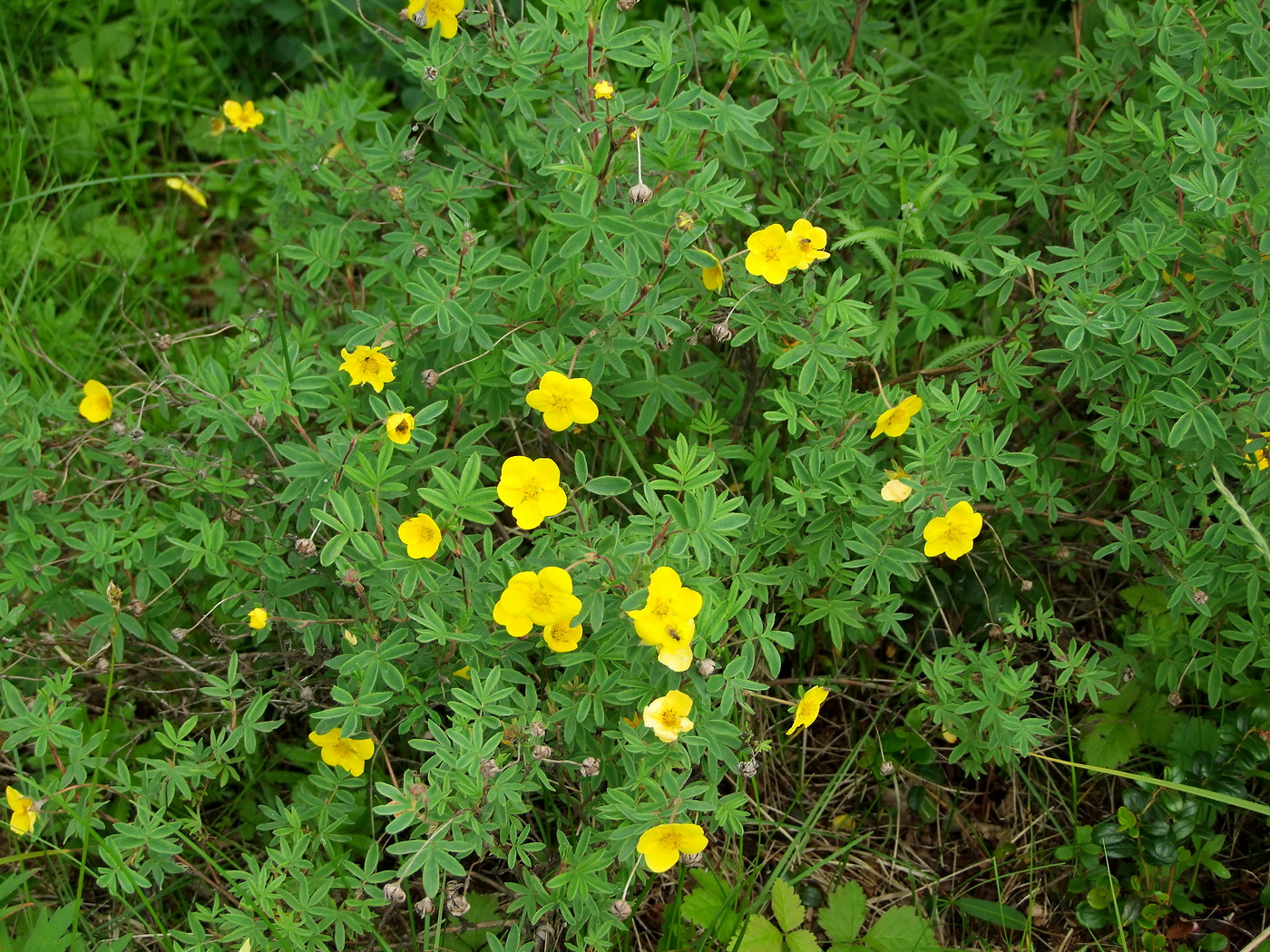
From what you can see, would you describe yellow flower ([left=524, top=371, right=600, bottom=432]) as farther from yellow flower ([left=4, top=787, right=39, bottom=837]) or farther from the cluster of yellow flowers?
yellow flower ([left=4, top=787, right=39, bottom=837])

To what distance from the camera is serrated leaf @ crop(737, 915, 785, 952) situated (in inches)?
107

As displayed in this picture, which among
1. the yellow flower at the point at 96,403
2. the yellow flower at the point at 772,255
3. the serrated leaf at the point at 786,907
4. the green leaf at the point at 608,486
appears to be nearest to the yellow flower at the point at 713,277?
the yellow flower at the point at 772,255

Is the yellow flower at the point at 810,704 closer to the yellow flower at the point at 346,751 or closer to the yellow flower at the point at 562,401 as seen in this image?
the yellow flower at the point at 562,401

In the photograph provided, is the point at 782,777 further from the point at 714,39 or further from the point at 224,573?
the point at 714,39

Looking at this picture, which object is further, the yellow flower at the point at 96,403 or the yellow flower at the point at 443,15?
the yellow flower at the point at 96,403

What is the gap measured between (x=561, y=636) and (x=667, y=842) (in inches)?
18.7

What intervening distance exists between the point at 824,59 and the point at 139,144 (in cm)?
302

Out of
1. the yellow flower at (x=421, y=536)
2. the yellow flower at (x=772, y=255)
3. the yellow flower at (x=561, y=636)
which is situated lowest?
the yellow flower at (x=561, y=636)

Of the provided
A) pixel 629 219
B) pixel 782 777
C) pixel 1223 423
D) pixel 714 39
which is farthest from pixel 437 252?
pixel 1223 423

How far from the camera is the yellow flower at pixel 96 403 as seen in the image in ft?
9.75

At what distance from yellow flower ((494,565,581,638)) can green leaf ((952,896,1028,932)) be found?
145cm

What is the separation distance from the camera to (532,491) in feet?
7.79

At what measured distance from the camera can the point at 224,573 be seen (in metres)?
2.78

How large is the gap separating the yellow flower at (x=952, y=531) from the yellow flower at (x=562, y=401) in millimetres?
833
